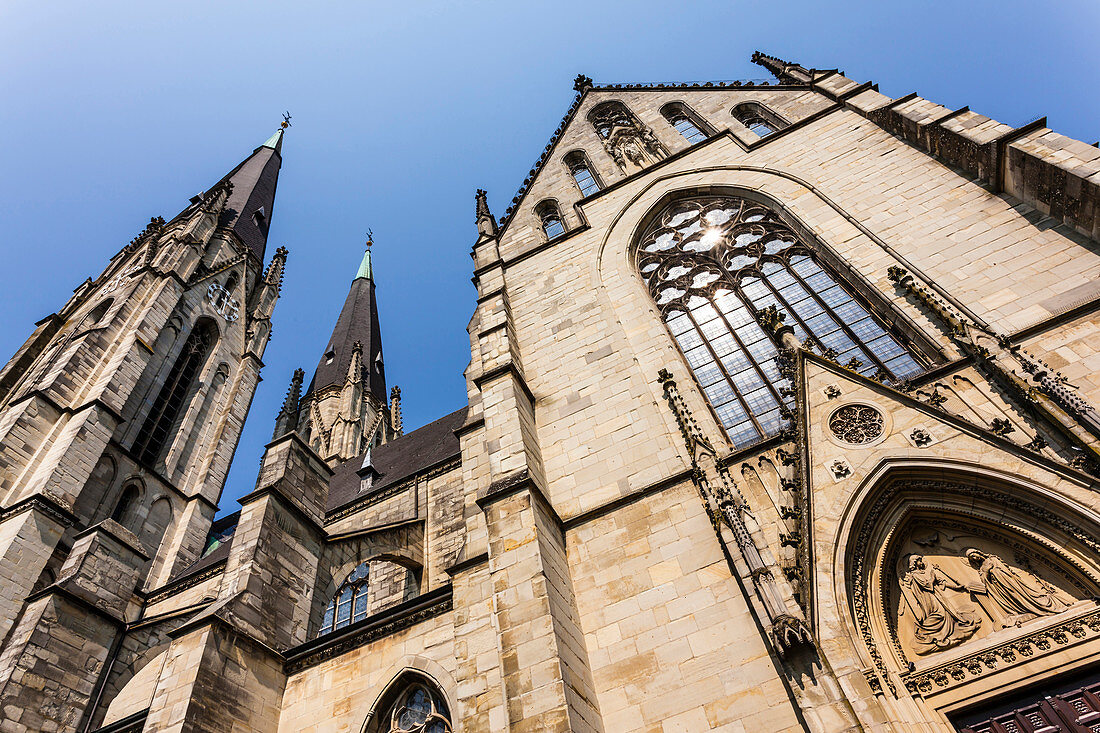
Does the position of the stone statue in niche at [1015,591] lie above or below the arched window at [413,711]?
below

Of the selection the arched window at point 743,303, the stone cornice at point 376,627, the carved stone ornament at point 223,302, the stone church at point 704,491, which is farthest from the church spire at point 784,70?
the carved stone ornament at point 223,302

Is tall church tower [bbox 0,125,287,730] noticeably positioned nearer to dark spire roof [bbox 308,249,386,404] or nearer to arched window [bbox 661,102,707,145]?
dark spire roof [bbox 308,249,386,404]

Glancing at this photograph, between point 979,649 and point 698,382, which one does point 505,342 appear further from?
point 979,649

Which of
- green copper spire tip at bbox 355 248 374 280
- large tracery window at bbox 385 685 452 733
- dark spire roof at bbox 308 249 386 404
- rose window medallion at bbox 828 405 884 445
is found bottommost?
large tracery window at bbox 385 685 452 733

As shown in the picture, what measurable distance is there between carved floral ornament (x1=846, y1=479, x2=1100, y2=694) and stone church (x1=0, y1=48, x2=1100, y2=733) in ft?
0.08

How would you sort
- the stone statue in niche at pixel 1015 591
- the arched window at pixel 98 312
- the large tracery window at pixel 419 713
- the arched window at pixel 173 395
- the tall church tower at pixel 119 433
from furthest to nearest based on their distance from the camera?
the arched window at pixel 98 312, the arched window at pixel 173 395, the tall church tower at pixel 119 433, the large tracery window at pixel 419 713, the stone statue in niche at pixel 1015 591

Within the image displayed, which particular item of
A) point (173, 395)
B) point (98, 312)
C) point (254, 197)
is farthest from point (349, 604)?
point (254, 197)

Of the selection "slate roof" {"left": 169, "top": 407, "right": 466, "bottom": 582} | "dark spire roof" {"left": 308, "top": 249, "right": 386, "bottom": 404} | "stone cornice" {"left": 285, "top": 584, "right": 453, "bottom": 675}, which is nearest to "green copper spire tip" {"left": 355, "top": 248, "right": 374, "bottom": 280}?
"dark spire roof" {"left": 308, "top": 249, "right": 386, "bottom": 404}

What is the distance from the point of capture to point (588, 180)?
576 inches

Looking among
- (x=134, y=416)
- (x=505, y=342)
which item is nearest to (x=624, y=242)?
(x=505, y=342)

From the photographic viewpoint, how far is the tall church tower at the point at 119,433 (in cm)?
1153

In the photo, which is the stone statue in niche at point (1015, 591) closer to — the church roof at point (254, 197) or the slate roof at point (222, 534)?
the slate roof at point (222, 534)

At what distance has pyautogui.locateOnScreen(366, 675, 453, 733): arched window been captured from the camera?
22.7 feet

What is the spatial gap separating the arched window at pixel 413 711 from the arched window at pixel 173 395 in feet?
48.6
